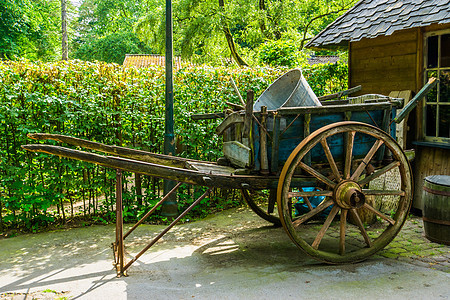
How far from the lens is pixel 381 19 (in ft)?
20.9

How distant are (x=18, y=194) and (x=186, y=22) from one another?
53.9ft

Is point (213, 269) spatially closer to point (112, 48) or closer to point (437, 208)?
point (437, 208)

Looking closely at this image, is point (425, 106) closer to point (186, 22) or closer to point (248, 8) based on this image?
point (248, 8)

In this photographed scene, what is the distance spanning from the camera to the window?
5.89 m

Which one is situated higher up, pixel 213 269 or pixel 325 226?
pixel 325 226

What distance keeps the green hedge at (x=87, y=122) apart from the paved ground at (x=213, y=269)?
613mm

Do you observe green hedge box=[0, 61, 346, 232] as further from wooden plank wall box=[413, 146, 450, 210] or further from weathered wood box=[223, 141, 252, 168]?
wooden plank wall box=[413, 146, 450, 210]

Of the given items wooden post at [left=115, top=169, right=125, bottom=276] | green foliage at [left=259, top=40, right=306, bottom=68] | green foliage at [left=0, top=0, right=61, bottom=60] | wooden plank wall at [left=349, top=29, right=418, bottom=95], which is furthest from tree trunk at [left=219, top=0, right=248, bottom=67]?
wooden post at [left=115, top=169, right=125, bottom=276]


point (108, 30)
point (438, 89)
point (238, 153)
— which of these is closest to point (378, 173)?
point (238, 153)

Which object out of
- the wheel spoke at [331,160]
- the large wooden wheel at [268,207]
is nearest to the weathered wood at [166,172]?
the wheel spoke at [331,160]

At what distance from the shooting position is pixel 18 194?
562 centimetres

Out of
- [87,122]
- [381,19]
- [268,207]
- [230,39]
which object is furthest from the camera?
[230,39]

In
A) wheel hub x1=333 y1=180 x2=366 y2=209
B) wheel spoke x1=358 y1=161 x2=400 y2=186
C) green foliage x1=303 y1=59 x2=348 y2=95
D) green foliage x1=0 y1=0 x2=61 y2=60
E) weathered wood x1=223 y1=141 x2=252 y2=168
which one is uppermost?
green foliage x1=0 y1=0 x2=61 y2=60

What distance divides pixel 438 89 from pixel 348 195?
3105mm
